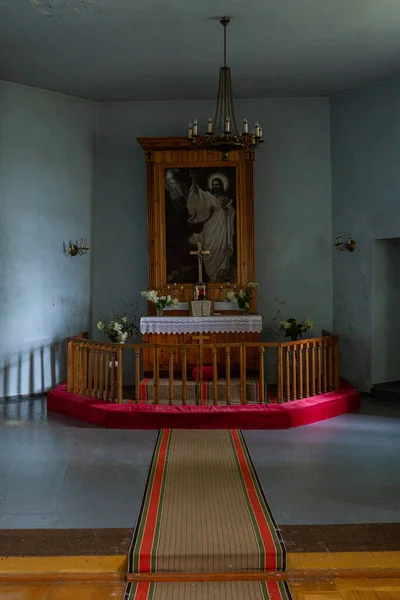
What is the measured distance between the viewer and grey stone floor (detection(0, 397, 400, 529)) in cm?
500

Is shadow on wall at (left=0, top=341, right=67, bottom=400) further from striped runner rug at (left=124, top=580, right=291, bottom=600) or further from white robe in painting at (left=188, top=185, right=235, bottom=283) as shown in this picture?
striped runner rug at (left=124, top=580, right=291, bottom=600)

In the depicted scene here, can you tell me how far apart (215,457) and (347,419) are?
247cm

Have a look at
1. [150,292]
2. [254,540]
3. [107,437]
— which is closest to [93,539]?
[254,540]

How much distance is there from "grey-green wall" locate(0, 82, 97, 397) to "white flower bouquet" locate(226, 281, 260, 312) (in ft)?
8.49

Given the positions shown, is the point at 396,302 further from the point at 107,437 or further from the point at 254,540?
the point at 254,540

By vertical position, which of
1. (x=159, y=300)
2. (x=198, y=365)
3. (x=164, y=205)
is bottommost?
(x=198, y=365)

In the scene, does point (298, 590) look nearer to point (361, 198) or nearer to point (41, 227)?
point (361, 198)

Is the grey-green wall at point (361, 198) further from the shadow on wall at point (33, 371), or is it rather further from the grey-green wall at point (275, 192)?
the shadow on wall at point (33, 371)

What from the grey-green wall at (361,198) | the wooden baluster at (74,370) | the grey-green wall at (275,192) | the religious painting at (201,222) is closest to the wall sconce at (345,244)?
the grey-green wall at (361,198)

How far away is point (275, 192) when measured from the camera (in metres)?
10.5

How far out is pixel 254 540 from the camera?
440 centimetres

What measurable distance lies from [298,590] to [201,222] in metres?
6.98

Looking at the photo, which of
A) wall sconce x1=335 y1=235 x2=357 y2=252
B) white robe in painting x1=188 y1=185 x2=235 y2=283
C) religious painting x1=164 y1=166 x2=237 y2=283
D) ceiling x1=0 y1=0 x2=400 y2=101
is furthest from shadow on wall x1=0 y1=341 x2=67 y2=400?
wall sconce x1=335 y1=235 x2=357 y2=252

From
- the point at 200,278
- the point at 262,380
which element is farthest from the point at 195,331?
the point at 262,380
